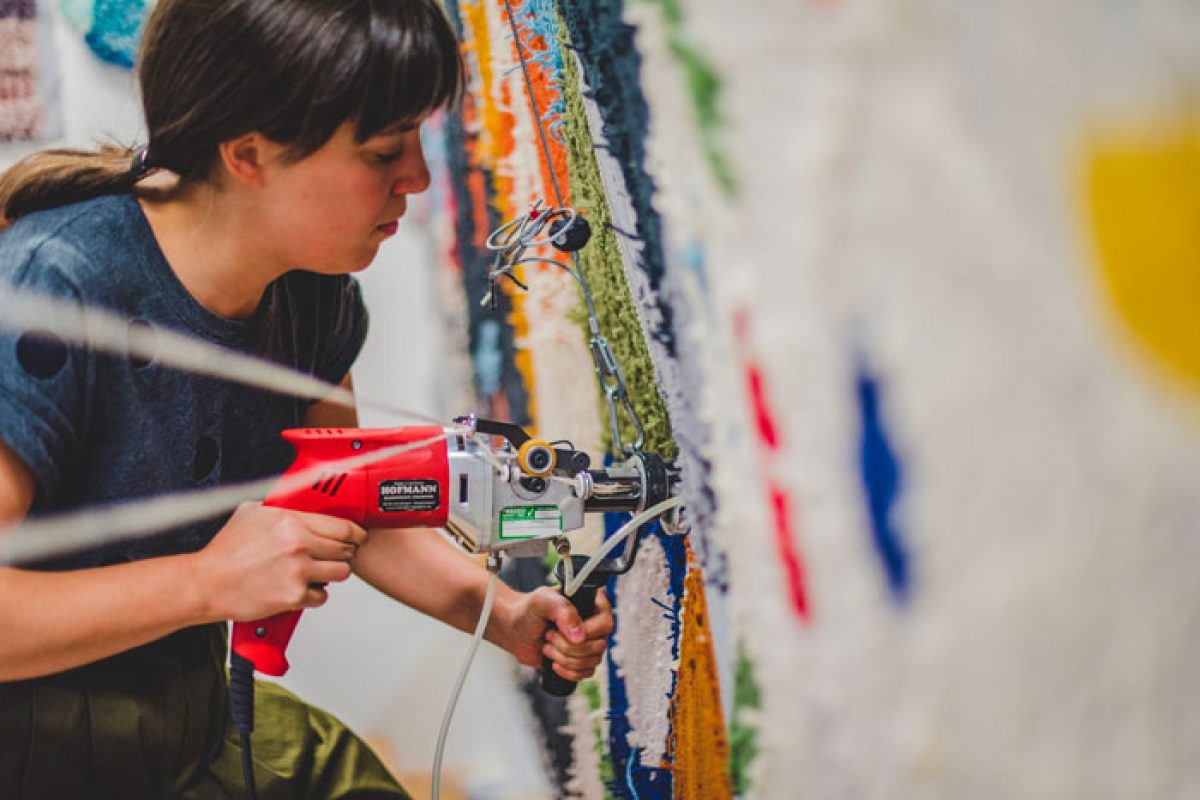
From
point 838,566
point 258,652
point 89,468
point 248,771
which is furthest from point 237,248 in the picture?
point 838,566

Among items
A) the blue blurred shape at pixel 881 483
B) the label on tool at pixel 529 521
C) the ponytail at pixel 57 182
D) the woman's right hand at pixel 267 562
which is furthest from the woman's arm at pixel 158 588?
the blue blurred shape at pixel 881 483

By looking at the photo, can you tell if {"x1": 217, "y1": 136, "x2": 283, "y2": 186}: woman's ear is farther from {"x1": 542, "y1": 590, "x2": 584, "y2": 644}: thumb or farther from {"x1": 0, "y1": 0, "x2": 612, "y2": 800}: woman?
{"x1": 542, "y1": 590, "x2": 584, "y2": 644}: thumb

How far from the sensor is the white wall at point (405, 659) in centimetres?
129

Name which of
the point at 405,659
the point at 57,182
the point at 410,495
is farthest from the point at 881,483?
the point at 405,659

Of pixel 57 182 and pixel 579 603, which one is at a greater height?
pixel 57 182

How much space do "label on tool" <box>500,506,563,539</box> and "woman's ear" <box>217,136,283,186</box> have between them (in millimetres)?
313

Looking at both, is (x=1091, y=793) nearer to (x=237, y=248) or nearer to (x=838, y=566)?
(x=838, y=566)

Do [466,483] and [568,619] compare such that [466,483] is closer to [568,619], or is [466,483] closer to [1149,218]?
[568,619]

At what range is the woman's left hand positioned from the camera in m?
0.82

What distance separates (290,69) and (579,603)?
1.52 feet

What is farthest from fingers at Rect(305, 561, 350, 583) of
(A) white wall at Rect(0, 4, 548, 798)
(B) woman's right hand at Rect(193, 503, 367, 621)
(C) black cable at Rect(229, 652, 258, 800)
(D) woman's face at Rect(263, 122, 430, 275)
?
(A) white wall at Rect(0, 4, 548, 798)

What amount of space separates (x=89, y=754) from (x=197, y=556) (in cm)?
20

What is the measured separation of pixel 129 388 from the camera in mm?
779

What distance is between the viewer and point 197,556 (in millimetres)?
761
